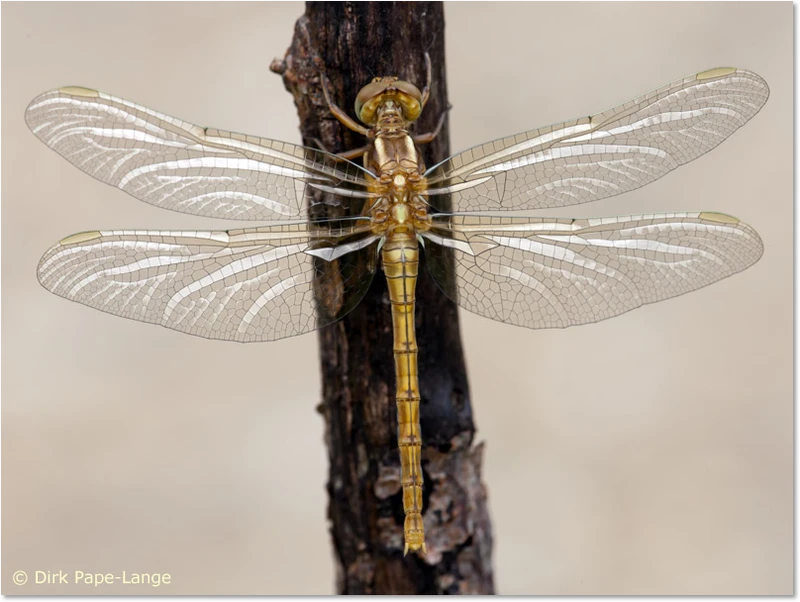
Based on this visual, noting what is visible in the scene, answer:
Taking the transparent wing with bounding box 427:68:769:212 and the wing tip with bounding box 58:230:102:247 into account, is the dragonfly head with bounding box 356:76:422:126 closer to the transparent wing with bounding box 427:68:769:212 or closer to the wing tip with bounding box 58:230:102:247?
the transparent wing with bounding box 427:68:769:212

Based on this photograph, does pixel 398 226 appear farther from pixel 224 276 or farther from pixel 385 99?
pixel 224 276

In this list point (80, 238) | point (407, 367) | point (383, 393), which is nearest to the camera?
point (80, 238)

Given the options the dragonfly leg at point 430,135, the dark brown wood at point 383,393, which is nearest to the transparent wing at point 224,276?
the dark brown wood at point 383,393

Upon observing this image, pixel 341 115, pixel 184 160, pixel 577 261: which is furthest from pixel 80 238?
pixel 577 261

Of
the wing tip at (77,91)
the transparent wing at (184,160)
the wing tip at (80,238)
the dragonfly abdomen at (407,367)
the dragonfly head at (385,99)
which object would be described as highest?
the wing tip at (77,91)

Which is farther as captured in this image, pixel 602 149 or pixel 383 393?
pixel 383 393

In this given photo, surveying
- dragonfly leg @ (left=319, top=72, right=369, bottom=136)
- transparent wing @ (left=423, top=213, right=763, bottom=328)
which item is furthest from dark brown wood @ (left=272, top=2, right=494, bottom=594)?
transparent wing @ (left=423, top=213, right=763, bottom=328)

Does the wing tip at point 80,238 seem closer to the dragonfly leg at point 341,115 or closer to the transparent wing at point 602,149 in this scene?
the dragonfly leg at point 341,115
